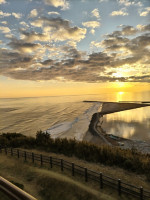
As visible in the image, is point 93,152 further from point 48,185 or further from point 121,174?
point 48,185

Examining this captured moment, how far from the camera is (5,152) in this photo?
2161cm

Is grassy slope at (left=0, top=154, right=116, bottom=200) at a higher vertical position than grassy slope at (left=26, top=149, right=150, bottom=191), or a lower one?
higher

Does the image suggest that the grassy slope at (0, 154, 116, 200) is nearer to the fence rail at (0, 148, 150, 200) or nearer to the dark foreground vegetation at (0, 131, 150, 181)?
the fence rail at (0, 148, 150, 200)

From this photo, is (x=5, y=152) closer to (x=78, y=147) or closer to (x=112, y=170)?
(x=78, y=147)

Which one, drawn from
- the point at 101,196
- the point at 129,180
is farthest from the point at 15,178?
the point at 129,180

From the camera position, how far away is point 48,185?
1207cm

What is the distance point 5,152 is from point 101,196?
656 inches

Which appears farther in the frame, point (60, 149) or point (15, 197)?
point (60, 149)

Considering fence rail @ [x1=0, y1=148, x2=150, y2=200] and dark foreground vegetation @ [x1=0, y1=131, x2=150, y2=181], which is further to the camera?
dark foreground vegetation @ [x1=0, y1=131, x2=150, y2=181]

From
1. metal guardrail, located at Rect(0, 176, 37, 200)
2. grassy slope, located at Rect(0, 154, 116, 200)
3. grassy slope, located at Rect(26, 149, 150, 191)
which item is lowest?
grassy slope, located at Rect(26, 149, 150, 191)

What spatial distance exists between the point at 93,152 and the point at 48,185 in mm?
7839

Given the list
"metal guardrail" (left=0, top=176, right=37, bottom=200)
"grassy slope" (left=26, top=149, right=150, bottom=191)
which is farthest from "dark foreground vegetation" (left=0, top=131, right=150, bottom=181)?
"metal guardrail" (left=0, top=176, right=37, bottom=200)

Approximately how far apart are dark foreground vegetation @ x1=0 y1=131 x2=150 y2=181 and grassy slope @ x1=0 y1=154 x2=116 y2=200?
5.20m

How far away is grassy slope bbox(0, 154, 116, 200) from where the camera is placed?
10.7 m
